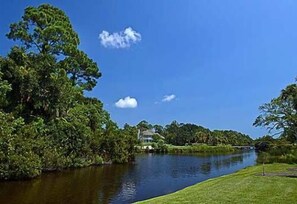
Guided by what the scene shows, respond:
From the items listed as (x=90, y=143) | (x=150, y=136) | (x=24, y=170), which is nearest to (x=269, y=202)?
(x=24, y=170)

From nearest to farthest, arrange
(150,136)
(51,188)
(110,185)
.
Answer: (51,188), (110,185), (150,136)

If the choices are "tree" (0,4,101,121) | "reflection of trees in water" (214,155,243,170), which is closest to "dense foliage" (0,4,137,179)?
"tree" (0,4,101,121)

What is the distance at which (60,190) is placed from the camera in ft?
79.4

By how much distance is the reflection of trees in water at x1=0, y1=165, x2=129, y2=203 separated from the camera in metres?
20.7

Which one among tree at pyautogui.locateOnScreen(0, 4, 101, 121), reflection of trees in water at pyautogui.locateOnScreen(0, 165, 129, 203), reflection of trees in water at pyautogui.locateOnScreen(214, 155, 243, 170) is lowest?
reflection of trees in water at pyautogui.locateOnScreen(0, 165, 129, 203)

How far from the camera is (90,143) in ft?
150

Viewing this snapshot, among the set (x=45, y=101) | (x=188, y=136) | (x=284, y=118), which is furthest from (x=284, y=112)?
(x=188, y=136)

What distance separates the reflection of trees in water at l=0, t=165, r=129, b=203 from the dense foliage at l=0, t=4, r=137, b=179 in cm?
290

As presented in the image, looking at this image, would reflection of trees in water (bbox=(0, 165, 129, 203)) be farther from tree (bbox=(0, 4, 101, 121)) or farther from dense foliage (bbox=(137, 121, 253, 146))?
dense foliage (bbox=(137, 121, 253, 146))

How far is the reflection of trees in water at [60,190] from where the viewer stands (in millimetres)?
20697

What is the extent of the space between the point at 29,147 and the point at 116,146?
20.3 m

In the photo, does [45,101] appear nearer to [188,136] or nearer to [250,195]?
[250,195]

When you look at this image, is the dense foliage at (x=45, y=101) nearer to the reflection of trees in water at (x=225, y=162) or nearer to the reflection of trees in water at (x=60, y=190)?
the reflection of trees in water at (x=60, y=190)

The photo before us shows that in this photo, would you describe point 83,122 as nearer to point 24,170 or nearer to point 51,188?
point 24,170
